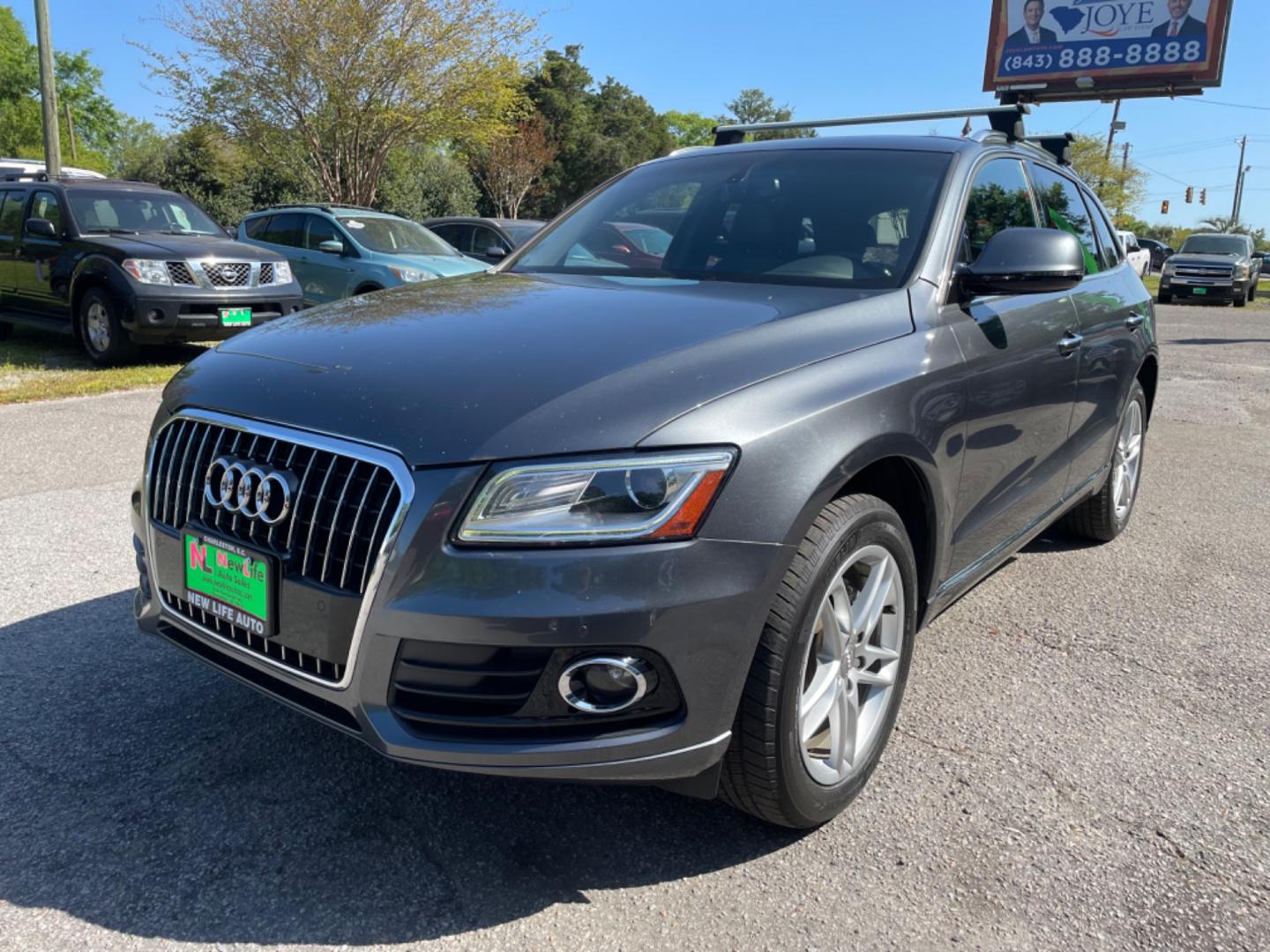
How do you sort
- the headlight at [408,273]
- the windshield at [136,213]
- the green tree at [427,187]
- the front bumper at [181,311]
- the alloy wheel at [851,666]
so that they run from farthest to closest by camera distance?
the green tree at [427,187]
the headlight at [408,273]
the windshield at [136,213]
the front bumper at [181,311]
the alloy wheel at [851,666]

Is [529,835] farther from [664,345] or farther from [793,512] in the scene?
[664,345]

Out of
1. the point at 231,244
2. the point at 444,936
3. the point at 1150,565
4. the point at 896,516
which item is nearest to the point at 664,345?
the point at 896,516

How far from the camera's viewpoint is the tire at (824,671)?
2.13 metres

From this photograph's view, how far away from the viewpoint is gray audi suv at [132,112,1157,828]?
1.97 meters

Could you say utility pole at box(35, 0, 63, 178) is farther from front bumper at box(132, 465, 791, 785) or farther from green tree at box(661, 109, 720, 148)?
green tree at box(661, 109, 720, 148)

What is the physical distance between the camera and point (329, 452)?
6.91 feet

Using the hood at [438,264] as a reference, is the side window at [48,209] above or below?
above

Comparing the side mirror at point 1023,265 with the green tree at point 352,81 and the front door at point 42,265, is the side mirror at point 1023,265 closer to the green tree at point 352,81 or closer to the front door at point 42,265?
the front door at point 42,265

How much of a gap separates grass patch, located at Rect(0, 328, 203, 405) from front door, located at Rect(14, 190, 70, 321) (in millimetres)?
497

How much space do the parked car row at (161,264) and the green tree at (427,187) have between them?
19.7 m

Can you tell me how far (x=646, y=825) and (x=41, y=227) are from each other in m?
9.37

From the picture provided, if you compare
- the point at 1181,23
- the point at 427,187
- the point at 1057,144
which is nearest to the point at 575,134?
the point at 427,187

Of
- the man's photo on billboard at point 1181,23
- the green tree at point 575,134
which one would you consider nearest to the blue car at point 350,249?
the man's photo on billboard at point 1181,23

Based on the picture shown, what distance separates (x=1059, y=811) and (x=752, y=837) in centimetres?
80
